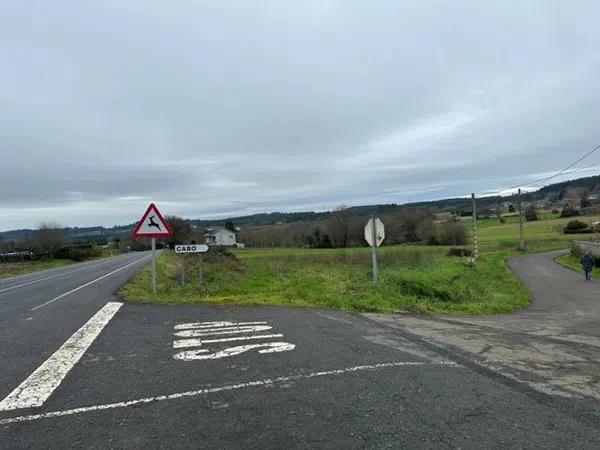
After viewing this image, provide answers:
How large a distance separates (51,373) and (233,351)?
2.22 metres

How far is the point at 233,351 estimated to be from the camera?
6504 millimetres

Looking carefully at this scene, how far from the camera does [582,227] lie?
76.4 meters

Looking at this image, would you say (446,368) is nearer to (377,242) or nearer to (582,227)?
(377,242)

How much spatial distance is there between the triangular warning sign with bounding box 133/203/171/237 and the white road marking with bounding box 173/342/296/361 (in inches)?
269

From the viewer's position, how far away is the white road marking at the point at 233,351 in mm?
6203

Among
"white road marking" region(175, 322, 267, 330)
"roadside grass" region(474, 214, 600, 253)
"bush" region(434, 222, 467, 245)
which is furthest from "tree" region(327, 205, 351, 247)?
"white road marking" region(175, 322, 267, 330)

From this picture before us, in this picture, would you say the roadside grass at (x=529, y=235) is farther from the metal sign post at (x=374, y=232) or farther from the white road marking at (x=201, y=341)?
the white road marking at (x=201, y=341)

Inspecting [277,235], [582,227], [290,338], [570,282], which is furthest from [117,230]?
[290,338]

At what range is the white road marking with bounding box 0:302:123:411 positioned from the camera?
4609 mm

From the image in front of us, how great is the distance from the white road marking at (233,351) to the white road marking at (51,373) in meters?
1.38

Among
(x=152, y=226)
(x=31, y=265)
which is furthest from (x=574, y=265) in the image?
(x=31, y=265)

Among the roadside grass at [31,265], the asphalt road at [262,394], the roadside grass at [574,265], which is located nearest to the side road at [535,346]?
the asphalt road at [262,394]

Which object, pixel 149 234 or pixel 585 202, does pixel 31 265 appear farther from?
pixel 585 202

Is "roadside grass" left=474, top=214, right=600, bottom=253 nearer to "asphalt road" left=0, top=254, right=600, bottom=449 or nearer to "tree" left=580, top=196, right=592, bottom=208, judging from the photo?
"tree" left=580, top=196, right=592, bottom=208
